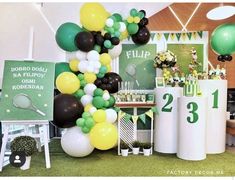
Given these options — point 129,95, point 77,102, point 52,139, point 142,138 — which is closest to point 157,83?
point 129,95

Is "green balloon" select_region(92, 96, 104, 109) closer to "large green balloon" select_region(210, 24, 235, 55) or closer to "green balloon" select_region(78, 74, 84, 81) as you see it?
"green balloon" select_region(78, 74, 84, 81)

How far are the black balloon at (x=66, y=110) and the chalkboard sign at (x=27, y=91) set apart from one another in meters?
0.13

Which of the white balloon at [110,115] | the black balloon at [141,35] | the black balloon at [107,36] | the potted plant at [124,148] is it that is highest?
the black balloon at [141,35]

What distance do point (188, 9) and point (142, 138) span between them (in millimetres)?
2290

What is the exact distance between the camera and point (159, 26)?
4281 millimetres

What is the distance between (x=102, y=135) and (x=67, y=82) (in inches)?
30.6

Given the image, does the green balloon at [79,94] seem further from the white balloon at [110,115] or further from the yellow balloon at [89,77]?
the white balloon at [110,115]

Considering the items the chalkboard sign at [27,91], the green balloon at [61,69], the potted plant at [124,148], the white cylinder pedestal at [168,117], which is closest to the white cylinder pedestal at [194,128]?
the white cylinder pedestal at [168,117]

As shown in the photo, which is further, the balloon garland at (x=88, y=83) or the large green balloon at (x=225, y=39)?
the large green balloon at (x=225, y=39)

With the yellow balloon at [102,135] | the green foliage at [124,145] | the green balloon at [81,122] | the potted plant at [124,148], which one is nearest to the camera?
the yellow balloon at [102,135]

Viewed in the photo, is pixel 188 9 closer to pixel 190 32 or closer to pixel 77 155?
pixel 190 32

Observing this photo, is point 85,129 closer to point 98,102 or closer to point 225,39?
point 98,102

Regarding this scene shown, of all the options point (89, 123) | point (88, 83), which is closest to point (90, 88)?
point (88, 83)

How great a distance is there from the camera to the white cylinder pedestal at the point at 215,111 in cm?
368
